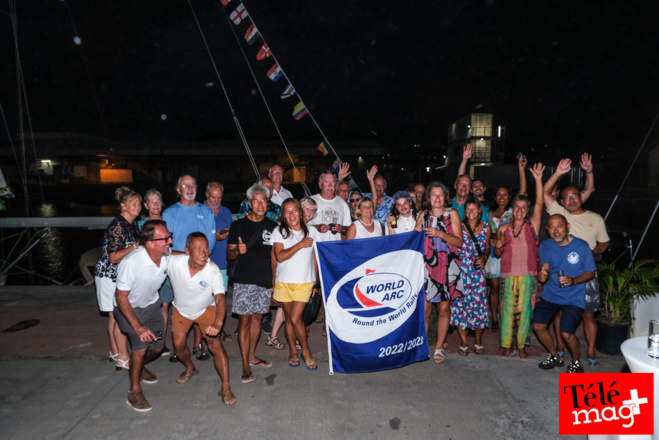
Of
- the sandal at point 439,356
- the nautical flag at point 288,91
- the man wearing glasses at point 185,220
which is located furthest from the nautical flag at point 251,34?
the sandal at point 439,356

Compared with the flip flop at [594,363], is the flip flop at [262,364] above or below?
above

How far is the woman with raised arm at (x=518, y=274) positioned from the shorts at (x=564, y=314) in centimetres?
12

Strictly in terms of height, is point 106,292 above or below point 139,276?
below

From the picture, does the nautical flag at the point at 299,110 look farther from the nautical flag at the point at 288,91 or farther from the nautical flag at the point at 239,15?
the nautical flag at the point at 239,15

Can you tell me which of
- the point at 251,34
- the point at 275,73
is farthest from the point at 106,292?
the point at 251,34

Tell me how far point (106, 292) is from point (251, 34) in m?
5.72

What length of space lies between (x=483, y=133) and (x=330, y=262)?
145 feet

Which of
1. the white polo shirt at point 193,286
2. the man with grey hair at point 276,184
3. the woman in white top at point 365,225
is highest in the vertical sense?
the man with grey hair at point 276,184

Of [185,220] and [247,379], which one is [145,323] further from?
[185,220]

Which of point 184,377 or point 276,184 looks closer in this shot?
point 184,377

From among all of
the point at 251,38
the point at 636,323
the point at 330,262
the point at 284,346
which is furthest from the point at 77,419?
the point at 251,38

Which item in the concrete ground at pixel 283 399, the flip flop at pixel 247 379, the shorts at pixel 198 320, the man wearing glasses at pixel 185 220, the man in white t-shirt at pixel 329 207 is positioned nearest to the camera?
the concrete ground at pixel 283 399

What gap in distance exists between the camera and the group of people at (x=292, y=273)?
383 centimetres

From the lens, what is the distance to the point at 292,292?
4.33 meters
